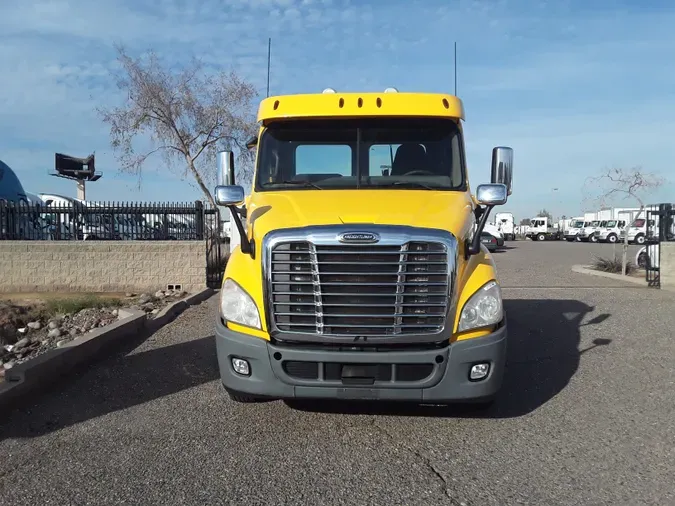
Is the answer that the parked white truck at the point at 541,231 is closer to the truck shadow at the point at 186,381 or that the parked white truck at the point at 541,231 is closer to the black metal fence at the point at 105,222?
the black metal fence at the point at 105,222

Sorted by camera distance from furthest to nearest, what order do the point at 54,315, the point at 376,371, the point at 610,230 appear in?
the point at 610,230 < the point at 54,315 < the point at 376,371

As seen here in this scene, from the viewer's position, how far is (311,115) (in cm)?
602

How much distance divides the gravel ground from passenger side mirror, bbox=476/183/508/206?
1.83 metres

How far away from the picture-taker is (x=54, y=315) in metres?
12.8

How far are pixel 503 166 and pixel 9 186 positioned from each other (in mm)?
23325

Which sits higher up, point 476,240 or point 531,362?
point 476,240

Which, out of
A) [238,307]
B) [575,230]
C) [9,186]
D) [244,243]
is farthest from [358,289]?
[575,230]

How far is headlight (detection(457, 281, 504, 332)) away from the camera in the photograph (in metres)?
4.70

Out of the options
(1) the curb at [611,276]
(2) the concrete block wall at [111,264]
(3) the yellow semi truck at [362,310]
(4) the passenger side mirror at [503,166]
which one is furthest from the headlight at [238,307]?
(1) the curb at [611,276]

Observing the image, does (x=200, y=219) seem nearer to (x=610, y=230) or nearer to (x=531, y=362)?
(x=531, y=362)

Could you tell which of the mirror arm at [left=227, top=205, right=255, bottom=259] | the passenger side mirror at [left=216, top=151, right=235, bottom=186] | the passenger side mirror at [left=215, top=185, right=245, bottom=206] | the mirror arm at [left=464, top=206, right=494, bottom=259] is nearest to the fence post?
the passenger side mirror at [left=216, top=151, right=235, bottom=186]

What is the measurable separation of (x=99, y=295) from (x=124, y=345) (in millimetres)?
6593

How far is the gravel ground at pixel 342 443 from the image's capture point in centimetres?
400

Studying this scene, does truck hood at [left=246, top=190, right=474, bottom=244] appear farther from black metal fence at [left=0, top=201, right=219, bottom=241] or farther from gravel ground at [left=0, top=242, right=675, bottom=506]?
black metal fence at [left=0, top=201, right=219, bottom=241]
